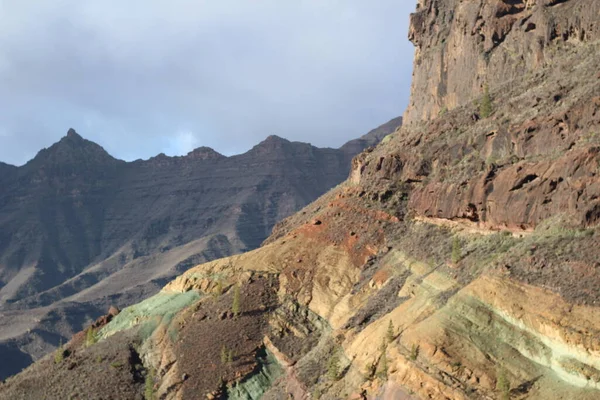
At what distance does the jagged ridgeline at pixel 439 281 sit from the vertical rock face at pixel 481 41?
0.29 metres

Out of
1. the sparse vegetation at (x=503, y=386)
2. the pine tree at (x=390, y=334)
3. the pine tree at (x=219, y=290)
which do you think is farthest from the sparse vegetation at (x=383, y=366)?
the pine tree at (x=219, y=290)

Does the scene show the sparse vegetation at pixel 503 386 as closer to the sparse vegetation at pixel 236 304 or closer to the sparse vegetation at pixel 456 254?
the sparse vegetation at pixel 456 254

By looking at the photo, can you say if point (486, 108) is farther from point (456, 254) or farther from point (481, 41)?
point (456, 254)

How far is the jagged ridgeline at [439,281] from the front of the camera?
33531 millimetres

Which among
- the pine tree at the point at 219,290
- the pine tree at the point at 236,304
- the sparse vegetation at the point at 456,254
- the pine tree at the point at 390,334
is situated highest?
the pine tree at the point at 219,290

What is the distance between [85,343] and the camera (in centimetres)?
6412

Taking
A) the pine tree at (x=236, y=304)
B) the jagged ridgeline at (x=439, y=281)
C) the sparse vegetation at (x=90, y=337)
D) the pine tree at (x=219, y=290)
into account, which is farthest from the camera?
the sparse vegetation at (x=90, y=337)

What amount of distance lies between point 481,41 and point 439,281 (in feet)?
169

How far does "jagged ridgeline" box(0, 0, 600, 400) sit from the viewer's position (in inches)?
1320

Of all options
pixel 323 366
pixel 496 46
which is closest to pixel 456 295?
pixel 323 366

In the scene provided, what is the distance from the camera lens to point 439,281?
4472 centimetres

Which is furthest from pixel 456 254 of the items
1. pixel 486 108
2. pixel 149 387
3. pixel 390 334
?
pixel 486 108

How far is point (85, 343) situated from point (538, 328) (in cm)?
4566

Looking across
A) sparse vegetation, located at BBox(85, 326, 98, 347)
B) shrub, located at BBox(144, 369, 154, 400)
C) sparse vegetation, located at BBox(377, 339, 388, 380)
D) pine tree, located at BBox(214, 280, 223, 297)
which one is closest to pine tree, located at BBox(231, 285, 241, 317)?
pine tree, located at BBox(214, 280, 223, 297)
